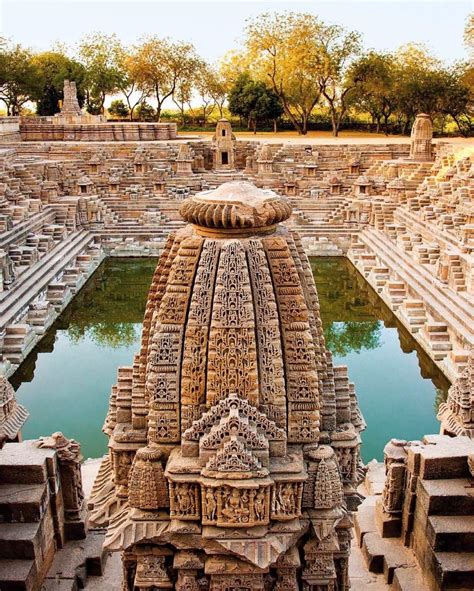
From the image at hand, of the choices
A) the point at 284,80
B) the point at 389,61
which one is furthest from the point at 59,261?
the point at 389,61

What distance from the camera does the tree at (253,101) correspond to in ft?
138

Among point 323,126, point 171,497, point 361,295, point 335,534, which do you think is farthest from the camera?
point 323,126

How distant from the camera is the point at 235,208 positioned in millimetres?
4086

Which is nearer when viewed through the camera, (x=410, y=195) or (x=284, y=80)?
(x=410, y=195)

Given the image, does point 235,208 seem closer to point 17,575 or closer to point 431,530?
point 431,530

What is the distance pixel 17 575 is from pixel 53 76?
45.7 m

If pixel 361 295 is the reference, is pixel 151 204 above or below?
above

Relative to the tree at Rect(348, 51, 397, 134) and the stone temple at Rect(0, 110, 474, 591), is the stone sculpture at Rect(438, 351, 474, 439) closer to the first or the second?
the stone temple at Rect(0, 110, 474, 591)

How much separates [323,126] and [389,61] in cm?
768

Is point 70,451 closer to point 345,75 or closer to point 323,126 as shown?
point 345,75

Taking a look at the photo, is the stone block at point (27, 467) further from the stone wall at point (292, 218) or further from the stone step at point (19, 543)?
the stone wall at point (292, 218)

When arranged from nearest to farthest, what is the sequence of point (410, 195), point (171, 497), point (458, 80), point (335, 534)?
point (171, 497) → point (335, 534) → point (410, 195) → point (458, 80)

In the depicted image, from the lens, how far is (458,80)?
38938mm

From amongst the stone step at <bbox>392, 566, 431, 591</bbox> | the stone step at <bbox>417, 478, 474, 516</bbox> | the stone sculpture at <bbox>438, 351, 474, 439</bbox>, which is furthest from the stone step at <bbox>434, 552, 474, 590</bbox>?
the stone sculpture at <bbox>438, 351, 474, 439</bbox>
